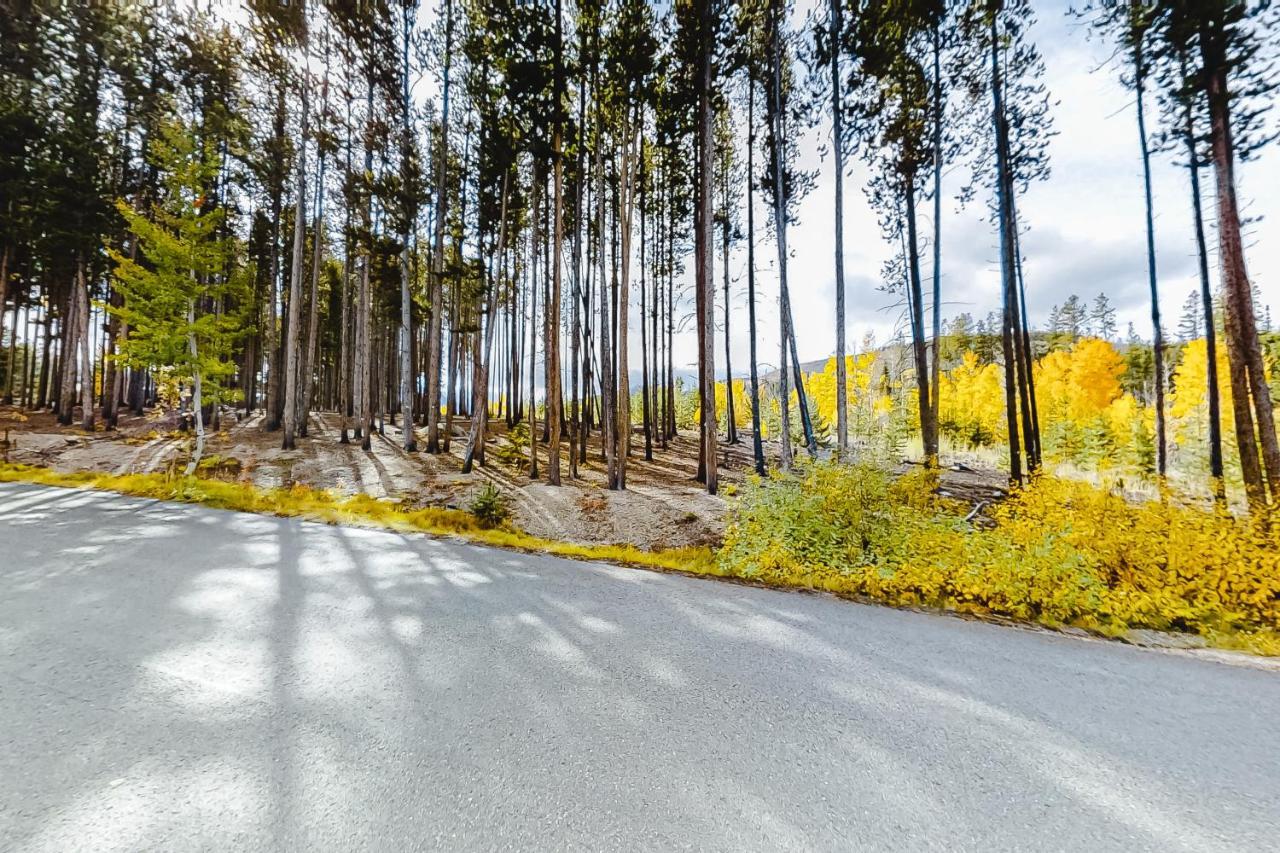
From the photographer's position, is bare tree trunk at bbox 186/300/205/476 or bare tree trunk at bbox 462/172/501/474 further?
bare tree trunk at bbox 462/172/501/474

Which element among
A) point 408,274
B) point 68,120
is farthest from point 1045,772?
point 68,120

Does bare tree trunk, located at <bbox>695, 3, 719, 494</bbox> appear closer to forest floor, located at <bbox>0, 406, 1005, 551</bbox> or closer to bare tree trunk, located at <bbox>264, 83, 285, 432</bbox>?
forest floor, located at <bbox>0, 406, 1005, 551</bbox>

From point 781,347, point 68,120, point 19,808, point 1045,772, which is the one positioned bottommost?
point 1045,772

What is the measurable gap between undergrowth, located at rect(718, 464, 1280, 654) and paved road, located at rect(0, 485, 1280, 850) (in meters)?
0.75

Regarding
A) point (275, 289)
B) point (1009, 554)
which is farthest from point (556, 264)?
point (275, 289)

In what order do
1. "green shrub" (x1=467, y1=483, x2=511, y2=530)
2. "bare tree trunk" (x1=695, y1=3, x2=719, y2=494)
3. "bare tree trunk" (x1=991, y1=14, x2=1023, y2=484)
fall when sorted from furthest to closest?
"bare tree trunk" (x1=991, y1=14, x2=1023, y2=484) → "bare tree trunk" (x1=695, y1=3, x2=719, y2=494) → "green shrub" (x1=467, y1=483, x2=511, y2=530)

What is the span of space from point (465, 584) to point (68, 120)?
2423 cm

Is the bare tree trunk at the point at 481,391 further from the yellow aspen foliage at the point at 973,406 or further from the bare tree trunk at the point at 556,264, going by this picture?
the yellow aspen foliage at the point at 973,406

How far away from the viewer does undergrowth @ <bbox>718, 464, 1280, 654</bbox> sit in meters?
4.13

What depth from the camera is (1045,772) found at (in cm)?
197

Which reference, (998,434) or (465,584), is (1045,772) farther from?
(998,434)

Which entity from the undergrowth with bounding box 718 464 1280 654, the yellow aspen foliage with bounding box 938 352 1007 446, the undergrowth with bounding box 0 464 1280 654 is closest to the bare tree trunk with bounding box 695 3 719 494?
the undergrowth with bounding box 0 464 1280 654

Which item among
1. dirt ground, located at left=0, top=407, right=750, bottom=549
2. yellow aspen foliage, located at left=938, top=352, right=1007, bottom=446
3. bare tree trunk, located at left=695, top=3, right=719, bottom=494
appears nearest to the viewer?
dirt ground, located at left=0, top=407, right=750, bottom=549

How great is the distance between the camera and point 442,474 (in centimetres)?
1205
